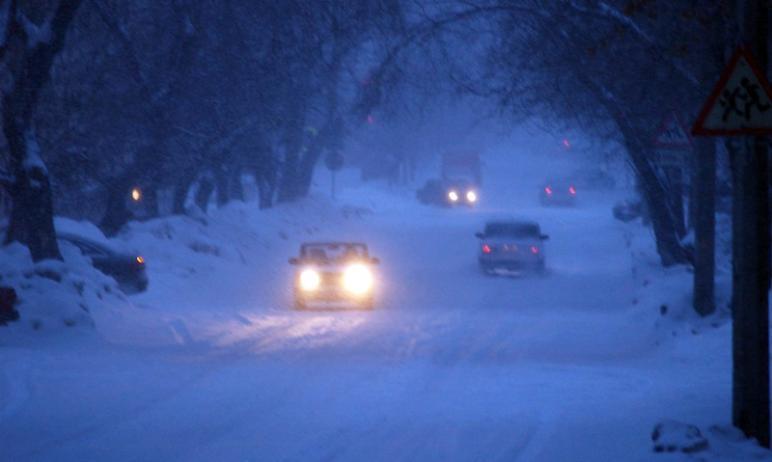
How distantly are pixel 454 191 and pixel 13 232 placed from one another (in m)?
54.5

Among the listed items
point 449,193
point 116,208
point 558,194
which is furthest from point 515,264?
point 558,194

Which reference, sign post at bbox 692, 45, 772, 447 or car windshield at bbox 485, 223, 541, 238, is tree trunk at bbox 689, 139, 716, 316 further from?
car windshield at bbox 485, 223, 541, 238

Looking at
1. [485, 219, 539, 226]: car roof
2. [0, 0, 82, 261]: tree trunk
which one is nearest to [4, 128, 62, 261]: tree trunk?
[0, 0, 82, 261]: tree trunk

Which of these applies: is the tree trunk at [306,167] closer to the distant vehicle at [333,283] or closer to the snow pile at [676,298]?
the snow pile at [676,298]

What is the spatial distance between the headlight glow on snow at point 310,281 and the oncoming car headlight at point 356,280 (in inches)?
22.1

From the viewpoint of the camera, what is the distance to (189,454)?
27.9 feet

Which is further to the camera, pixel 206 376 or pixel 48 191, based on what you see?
pixel 48 191

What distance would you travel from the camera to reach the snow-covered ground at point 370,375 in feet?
29.1

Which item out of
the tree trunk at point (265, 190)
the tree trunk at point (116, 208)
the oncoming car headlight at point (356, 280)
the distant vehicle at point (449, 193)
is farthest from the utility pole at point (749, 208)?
the distant vehicle at point (449, 193)

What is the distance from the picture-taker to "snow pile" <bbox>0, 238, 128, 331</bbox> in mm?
15578

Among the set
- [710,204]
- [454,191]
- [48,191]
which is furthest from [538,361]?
[454,191]

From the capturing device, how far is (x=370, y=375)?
12672 mm

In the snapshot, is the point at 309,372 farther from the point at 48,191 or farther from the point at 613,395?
the point at 48,191

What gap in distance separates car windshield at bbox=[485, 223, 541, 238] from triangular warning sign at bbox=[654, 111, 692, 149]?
15.1m
